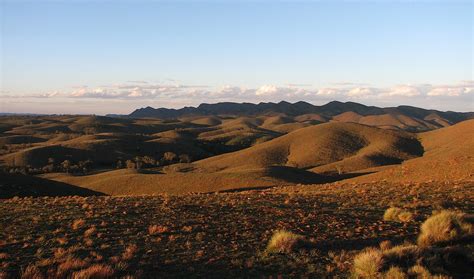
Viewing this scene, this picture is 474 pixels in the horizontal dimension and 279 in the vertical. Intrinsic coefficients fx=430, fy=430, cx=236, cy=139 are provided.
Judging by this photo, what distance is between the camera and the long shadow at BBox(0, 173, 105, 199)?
33.2 metres

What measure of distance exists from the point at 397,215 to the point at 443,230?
3093 millimetres

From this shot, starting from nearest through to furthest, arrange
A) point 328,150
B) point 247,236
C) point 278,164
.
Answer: point 247,236
point 278,164
point 328,150

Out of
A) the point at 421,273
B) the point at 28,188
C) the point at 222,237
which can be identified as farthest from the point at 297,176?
the point at 421,273

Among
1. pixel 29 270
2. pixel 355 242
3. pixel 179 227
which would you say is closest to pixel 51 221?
pixel 179 227

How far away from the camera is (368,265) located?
10.2 meters

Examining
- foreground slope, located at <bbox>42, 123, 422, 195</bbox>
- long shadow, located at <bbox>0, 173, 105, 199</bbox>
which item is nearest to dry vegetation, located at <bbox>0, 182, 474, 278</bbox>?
long shadow, located at <bbox>0, 173, 105, 199</bbox>

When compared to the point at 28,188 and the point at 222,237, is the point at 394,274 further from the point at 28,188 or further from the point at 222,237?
the point at 28,188

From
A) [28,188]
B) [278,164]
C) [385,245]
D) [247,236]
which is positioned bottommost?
[278,164]

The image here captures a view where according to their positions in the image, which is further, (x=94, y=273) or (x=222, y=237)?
(x=222, y=237)

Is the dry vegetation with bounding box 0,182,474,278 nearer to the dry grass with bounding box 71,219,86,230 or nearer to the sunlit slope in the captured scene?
the dry grass with bounding box 71,219,86,230

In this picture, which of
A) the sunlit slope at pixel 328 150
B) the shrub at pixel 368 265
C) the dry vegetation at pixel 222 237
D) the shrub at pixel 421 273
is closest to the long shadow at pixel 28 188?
the dry vegetation at pixel 222 237

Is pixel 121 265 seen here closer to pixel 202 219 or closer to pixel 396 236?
pixel 202 219

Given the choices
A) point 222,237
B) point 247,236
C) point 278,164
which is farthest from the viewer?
point 278,164

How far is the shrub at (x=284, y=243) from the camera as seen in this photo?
1216 centimetres
